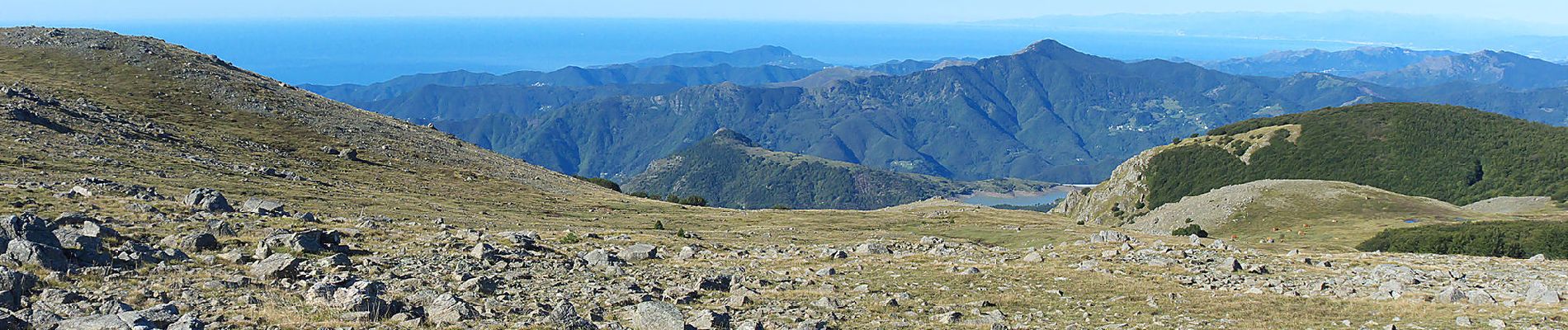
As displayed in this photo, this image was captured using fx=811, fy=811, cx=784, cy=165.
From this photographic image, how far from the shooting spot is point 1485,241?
1694 inches

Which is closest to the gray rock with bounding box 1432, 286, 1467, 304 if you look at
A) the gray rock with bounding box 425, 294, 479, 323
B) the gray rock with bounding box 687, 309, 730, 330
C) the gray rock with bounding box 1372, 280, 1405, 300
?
the gray rock with bounding box 1372, 280, 1405, 300

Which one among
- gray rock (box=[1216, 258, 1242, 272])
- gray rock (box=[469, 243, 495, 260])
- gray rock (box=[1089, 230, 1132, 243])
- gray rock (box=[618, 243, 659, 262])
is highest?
gray rock (box=[469, 243, 495, 260])

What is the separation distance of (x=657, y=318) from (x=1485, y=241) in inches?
Result: 1904

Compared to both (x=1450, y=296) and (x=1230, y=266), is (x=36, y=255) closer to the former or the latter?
(x=1230, y=266)

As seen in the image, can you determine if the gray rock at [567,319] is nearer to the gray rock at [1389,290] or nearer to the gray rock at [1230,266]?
the gray rock at [1389,290]

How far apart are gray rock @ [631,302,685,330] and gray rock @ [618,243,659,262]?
8626 millimetres

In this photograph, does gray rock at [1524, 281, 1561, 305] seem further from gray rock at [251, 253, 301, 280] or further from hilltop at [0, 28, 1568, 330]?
gray rock at [251, 253, 301, 280]

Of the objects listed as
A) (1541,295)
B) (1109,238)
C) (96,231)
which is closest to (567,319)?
(96,231)

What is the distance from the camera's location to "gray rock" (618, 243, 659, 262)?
24789 millimetres

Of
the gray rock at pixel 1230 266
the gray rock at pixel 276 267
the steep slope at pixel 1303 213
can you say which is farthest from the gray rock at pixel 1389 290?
the steep slope at pixel 1303 213

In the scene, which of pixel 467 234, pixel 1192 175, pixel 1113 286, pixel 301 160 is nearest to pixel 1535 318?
pixel 1113 286

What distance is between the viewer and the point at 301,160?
47562mm

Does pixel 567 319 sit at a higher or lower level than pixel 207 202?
higher

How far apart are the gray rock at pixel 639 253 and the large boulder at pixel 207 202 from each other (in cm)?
1345
